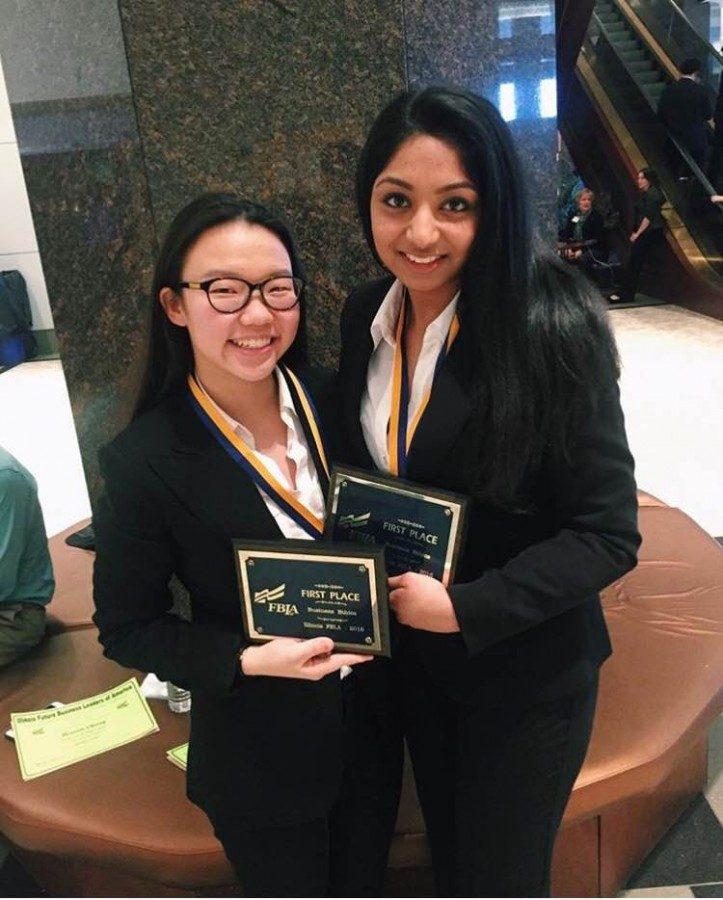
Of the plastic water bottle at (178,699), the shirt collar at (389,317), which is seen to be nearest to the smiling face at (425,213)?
the shirt collar at (389,317)

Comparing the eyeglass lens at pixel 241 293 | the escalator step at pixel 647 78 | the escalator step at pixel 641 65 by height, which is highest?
the escalator step at pixel 641 65

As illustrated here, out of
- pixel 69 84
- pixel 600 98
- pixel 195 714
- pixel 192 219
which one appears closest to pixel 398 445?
pixel 192 219

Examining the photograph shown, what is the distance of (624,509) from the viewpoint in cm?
119

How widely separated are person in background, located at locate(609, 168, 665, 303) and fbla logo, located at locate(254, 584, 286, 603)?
28.6 feet

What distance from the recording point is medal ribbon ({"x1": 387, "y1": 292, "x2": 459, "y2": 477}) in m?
1.25

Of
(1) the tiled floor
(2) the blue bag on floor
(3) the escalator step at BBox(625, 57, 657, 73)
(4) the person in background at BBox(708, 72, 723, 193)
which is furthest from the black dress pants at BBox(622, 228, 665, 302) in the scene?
(2) the blue bag on floor

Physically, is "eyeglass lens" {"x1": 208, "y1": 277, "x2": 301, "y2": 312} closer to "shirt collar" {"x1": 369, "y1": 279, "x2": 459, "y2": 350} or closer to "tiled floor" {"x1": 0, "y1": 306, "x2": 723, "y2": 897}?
"shirt collar" {"x1": 369, "y1": 279, "x2": 459, "y2": 350}

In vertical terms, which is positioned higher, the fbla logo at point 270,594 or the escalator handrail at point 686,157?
the escalator handrail at point 686,157

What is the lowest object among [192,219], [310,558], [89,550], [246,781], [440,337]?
[89,550]

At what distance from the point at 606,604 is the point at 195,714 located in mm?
1534

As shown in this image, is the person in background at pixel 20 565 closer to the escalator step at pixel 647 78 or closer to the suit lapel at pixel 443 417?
the suit lapel at pixel 443 417

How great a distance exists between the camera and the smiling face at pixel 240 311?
1.16 m

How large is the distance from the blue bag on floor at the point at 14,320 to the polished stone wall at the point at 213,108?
23.2 feet

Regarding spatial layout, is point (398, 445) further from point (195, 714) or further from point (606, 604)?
point (606, 604)
